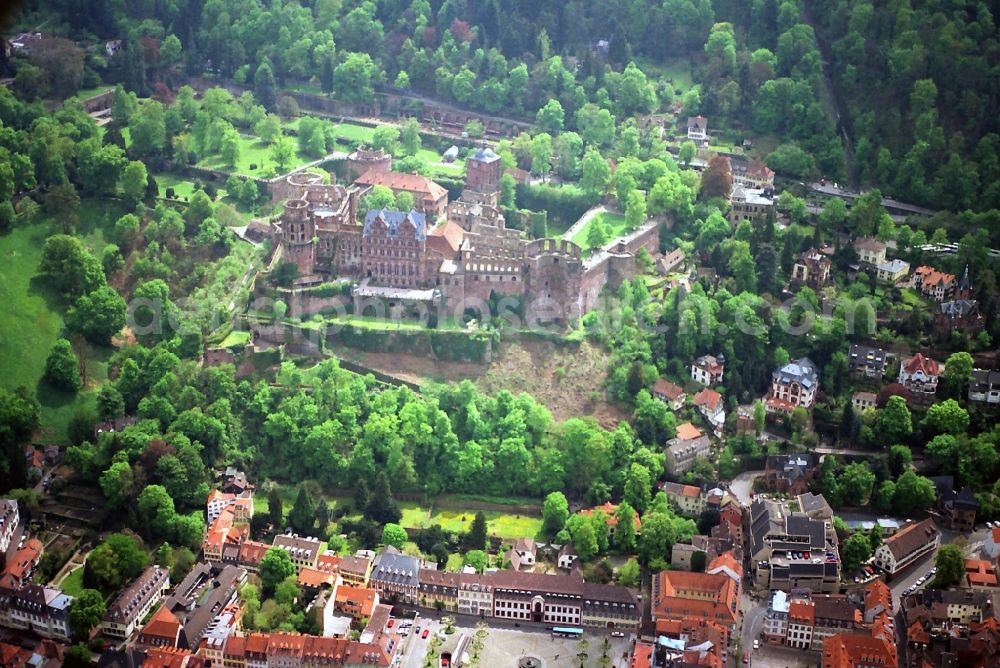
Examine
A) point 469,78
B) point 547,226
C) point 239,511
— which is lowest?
point 239,511

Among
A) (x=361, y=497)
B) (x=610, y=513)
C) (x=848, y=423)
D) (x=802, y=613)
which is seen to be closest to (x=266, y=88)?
(x=361, y=497)

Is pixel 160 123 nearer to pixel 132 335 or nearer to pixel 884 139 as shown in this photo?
pixel 132 335

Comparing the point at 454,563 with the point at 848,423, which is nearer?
the point at 454,563

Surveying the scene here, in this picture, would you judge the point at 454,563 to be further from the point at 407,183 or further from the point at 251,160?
the point at 251,160

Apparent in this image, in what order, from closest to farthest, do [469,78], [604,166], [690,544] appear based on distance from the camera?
[690,544] < [604,166] < [469,78]

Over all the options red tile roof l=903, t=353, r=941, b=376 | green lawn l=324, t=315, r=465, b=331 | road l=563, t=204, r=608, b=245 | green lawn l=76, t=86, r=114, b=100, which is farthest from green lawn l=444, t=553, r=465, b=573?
green lawn l=76, t=86, r=114, b=100

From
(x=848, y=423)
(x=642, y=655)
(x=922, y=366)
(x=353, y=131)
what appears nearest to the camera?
(x=642, y=655)

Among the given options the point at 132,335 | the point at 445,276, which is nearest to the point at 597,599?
the point at 445,276
